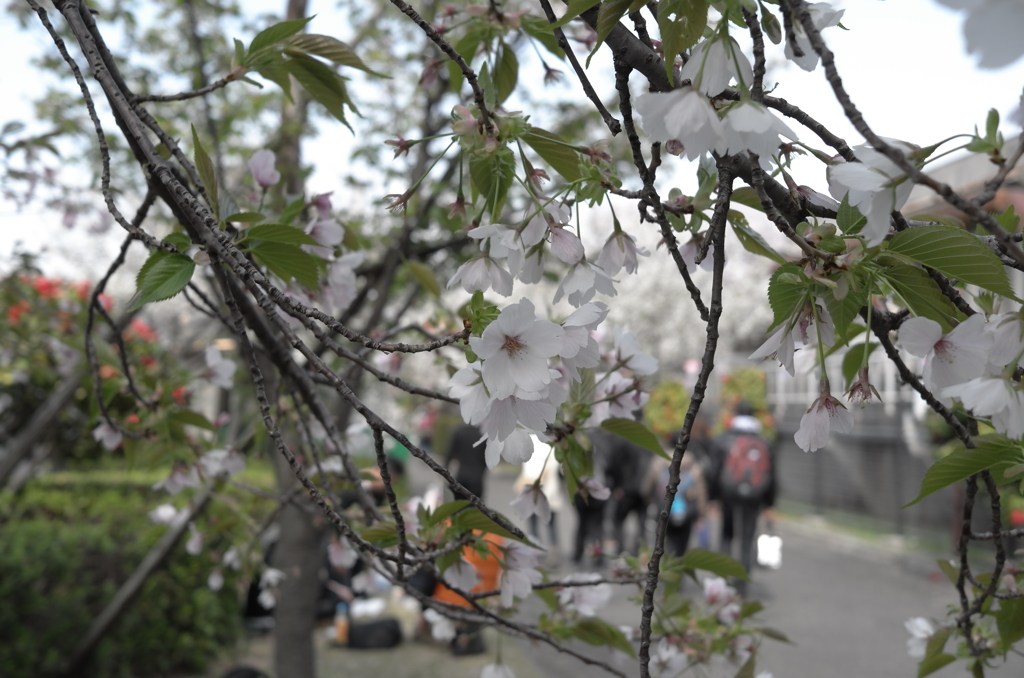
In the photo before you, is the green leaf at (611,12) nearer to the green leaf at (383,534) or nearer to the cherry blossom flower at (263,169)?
the green leaf at (383,534)

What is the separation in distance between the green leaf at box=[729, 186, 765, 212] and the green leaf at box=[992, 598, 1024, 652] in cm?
69

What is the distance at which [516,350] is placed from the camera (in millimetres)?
760

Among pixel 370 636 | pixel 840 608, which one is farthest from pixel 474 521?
pixel 840 608

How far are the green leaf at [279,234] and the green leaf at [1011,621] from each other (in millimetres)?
1107

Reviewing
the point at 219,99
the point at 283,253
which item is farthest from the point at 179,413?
the point at 219,99

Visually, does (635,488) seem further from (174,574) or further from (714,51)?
(714,51)

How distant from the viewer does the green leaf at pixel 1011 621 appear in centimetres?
102

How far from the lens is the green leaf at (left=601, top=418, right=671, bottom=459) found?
44.1 inches

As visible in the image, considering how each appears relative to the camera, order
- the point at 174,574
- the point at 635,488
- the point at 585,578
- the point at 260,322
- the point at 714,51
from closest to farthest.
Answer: the point at 714,51, the point at 260,322, the point at 585,578, the point at 174,574, the point at 635,488

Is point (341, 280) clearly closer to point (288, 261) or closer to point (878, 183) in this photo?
point (288, 261)

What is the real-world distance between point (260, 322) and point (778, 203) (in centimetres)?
90

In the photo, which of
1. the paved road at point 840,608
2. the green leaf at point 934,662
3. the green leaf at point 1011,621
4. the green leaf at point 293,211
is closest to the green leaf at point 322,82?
the green leaf at point 293,211

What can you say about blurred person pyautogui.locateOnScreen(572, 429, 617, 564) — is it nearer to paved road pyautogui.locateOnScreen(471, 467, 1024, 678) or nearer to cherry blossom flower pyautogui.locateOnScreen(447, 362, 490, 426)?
paved road pyautogui.locateOnScreen(471, 467, 1024, 678)

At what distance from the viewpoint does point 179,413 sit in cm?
159
